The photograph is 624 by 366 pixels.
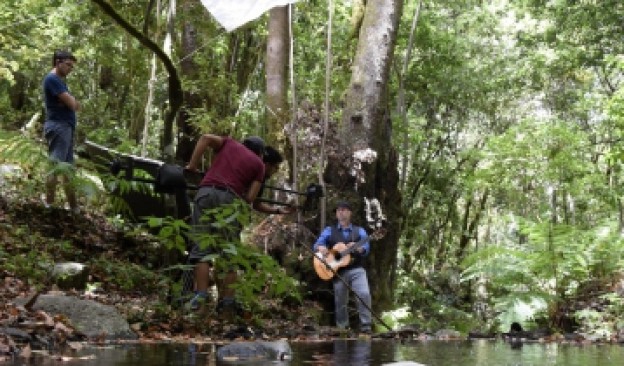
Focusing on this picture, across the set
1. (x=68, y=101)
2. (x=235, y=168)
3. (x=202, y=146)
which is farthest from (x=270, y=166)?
(x=68, y=101)

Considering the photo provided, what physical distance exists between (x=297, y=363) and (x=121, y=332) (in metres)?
1.62

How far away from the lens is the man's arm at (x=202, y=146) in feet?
20.5

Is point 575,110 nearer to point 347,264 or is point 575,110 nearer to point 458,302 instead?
point 458,302

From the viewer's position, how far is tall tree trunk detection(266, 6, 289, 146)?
1133cm

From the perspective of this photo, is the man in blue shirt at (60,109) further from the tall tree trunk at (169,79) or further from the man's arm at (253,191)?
the man's arm at (253,191)

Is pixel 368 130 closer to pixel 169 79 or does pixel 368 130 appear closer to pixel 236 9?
pixel 169 79

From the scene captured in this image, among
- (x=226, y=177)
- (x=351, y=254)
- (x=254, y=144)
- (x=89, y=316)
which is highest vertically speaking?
(x=254, y=144)

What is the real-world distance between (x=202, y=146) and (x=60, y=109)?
113 inches

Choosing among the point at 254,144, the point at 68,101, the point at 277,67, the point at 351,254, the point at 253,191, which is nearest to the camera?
the point at 253,191

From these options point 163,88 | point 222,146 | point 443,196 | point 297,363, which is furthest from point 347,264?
point 443,196

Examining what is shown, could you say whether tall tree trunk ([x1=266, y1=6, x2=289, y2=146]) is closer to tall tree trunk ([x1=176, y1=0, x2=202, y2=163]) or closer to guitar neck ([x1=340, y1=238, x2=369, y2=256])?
guitar neck ([x1=340, y1=238, x2=369, y2=256])

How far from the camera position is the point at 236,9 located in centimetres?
529

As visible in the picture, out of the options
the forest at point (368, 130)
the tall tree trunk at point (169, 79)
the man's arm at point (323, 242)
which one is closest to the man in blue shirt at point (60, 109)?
the forest at point (368, 130)

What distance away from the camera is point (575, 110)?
21891 millimetres
